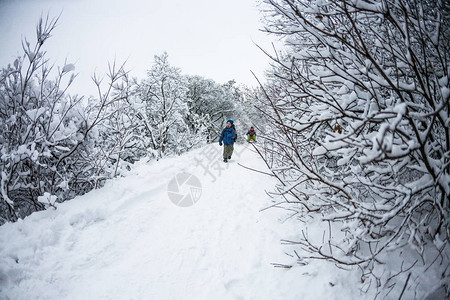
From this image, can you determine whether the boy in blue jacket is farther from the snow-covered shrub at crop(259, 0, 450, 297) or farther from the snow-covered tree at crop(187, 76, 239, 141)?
the snow-covered tree at crop(187, 76, 239, 141)

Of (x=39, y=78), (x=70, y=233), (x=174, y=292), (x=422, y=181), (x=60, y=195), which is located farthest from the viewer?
(x=60, y=195)

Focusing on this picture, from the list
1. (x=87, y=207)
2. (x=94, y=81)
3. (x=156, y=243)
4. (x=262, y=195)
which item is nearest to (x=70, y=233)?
(x=87, y=207)

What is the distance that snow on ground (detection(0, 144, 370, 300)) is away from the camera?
221cm

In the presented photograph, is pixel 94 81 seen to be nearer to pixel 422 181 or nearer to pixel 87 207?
pixel 87 207

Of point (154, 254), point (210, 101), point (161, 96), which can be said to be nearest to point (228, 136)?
point (161, 96)

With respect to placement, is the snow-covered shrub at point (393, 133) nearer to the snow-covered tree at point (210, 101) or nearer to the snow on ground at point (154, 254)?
the snow on ground at point (154, 254)

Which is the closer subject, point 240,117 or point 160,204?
point 160,204

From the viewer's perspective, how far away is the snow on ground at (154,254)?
7.27 ft

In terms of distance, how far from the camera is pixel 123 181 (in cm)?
507

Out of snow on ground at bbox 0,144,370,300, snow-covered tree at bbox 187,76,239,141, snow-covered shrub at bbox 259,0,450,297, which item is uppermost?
snow-covered tree at bbox 187,76,239,141

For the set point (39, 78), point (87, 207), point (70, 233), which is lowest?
point (70, 233)

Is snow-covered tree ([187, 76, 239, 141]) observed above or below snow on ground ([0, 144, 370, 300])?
above

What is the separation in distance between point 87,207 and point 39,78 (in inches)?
103

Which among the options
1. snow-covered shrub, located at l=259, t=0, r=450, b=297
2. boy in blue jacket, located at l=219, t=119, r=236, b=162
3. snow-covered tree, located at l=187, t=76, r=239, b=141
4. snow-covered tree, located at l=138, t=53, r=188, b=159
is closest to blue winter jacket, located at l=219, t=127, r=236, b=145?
boy in blue jacket, located at l=219, t=119, r=236, b=162
